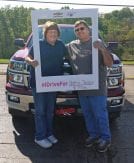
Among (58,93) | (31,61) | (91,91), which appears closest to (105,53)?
(91,91)

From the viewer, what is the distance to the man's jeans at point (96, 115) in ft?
18.6

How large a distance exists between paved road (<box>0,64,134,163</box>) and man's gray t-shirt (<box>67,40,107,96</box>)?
77 cm

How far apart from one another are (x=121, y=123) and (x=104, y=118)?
160cm

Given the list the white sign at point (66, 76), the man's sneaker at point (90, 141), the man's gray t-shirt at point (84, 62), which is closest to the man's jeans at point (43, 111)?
the white sign at point (66, 76)

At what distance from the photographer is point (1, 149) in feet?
18.9

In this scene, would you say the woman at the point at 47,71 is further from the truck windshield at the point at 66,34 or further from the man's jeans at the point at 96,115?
the truck windshield at the point at 66,34

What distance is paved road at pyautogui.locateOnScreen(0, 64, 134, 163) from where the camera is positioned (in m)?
5.47

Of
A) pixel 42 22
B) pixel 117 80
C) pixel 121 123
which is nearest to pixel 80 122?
pixel 121 123

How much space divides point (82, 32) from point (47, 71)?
66 cm

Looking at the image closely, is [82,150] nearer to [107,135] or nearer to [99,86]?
[107,135]

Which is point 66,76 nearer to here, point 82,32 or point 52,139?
point 82,32

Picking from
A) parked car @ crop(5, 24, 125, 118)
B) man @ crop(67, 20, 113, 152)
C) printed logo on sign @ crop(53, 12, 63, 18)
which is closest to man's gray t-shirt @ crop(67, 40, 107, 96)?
man @ crop(67, 20, 113, 152)

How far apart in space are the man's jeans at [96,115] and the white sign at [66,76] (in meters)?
0.18

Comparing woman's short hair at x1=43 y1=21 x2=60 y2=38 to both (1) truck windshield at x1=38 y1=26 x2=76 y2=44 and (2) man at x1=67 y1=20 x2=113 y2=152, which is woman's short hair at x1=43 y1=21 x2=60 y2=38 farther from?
(1) truck windshield at x1=38 y1=26 x2=76 y2=44
